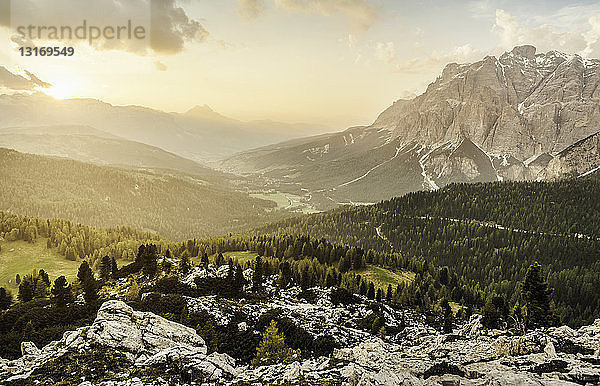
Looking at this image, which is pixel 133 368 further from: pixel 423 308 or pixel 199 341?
pixel 423 308

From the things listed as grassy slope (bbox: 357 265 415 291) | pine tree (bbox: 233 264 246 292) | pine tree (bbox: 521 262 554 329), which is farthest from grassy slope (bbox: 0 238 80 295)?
pine tree (bbox: 521 262 554 329)

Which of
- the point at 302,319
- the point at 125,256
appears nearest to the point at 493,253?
the point at 302,319

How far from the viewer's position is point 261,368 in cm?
3469

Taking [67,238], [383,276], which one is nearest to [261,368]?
[383,276]

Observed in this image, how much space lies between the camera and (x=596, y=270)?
554ft

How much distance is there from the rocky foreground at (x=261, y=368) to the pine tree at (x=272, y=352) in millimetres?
3411

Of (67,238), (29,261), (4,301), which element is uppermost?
(4,301)

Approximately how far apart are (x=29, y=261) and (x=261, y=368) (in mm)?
149906

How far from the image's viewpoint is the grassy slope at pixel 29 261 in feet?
391

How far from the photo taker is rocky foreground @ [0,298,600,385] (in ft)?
85.3

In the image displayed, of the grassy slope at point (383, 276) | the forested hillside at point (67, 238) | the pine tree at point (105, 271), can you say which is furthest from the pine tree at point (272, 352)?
the forested hillside at point (67, 238)

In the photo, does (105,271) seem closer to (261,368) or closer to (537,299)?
(261,368)

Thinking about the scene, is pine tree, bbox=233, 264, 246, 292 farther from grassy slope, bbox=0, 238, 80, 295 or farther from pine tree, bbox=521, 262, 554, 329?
grassy slope, bbox=0, 238, 80, 295

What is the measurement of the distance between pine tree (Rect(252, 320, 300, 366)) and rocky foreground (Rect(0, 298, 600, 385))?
134 inches
